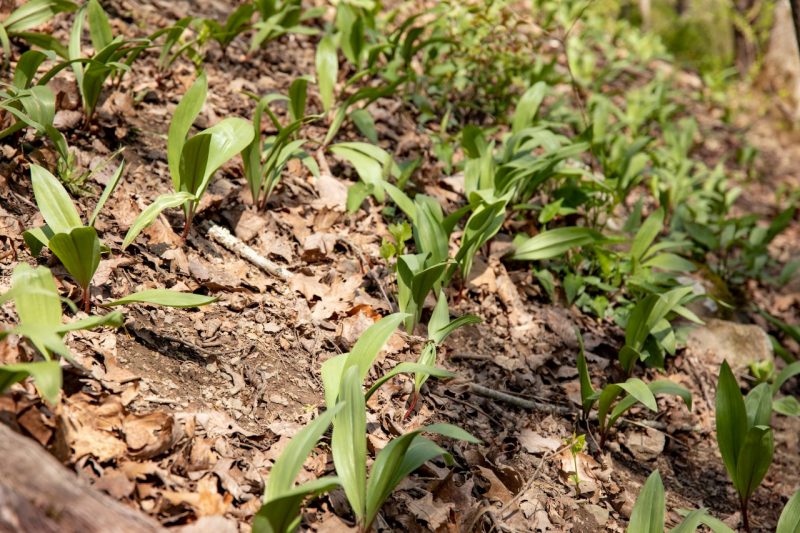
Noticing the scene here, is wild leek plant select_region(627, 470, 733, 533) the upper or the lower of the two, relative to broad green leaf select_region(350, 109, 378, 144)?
lower

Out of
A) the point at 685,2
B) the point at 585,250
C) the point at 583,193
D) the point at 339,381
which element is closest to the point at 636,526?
the point at 339,381

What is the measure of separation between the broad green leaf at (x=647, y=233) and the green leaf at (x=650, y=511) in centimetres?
166

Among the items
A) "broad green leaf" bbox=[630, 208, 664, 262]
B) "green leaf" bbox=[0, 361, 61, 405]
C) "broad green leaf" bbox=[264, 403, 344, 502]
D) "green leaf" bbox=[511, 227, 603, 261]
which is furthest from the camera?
"broad green leaf" bbox=[630, 208, 664, 262]

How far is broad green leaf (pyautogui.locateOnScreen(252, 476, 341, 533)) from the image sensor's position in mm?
1600

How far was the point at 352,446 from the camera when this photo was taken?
6.09ft

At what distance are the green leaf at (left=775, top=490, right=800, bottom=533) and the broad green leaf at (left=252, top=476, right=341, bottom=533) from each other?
1.48 m

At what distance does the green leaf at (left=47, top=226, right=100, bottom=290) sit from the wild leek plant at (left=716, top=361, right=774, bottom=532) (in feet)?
7.04

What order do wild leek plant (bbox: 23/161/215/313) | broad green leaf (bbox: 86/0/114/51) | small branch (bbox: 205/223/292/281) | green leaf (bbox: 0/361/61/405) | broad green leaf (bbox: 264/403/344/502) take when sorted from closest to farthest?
green leaf (bbox: 0/361/61/405) < broad green leaf (bbox: 264/403/344/502) < wild leek plant (bbox: 23/161/215/313) < small branch (bbox: 205/223/292/281) < broad green leaf (bbox: 86/0/114/51)

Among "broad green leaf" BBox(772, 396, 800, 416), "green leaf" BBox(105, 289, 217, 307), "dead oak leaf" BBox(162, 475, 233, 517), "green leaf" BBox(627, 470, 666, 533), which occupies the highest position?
"green leaf" BBox(105, 289, 217, 307)

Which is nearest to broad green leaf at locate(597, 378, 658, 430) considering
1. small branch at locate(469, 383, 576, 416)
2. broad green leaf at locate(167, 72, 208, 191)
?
small branch at locate(469, 383, 576, 416)

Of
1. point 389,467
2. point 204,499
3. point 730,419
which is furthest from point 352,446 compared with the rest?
point 730,419

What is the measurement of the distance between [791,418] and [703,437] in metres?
0.62

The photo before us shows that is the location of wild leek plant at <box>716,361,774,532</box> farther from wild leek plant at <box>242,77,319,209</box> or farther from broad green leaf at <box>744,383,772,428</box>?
wild leek plant at <box>242,77,319,209</box>

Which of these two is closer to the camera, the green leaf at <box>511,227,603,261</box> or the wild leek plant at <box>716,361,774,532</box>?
the wild leek plant at <box>716,361,774,532</box>
